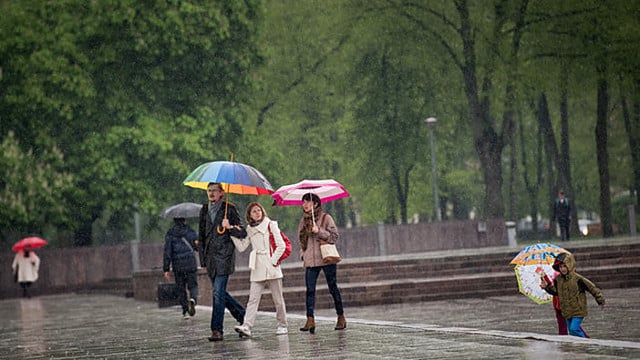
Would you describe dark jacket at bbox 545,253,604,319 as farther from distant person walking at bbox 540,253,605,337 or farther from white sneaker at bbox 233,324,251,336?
white sneaker at bbox 233,324,251,336

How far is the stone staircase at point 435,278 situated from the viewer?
26.2 meters

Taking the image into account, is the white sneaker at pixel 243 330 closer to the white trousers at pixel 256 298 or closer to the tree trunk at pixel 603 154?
the white trousers at pixel 256 298

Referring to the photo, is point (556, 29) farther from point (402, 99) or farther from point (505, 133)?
point (402, 99)

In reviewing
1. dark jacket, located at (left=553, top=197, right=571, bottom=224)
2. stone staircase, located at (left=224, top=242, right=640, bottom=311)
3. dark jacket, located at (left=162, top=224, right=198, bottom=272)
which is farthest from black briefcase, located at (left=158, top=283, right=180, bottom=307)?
dark jacket, located at (left=553, top=197, right=571, bottom=224)

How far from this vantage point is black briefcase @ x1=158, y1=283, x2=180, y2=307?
27516 millimetres

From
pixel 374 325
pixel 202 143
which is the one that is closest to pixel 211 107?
pixel 202 143

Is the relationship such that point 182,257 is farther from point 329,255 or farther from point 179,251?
point 329,255

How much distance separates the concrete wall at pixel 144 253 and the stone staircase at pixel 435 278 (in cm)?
1536

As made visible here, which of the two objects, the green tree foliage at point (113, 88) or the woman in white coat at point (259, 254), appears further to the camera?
the green tree foliage at point (113, 88)

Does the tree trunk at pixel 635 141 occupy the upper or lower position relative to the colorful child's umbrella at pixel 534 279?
upper

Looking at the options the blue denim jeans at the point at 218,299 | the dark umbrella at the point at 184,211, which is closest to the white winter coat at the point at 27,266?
the dark umbrella at the point at 184,211

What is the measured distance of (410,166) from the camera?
5844cm

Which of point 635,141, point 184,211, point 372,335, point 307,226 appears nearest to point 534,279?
point 372,335

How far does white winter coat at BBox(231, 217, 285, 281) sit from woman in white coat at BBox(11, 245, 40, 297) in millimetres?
29934
